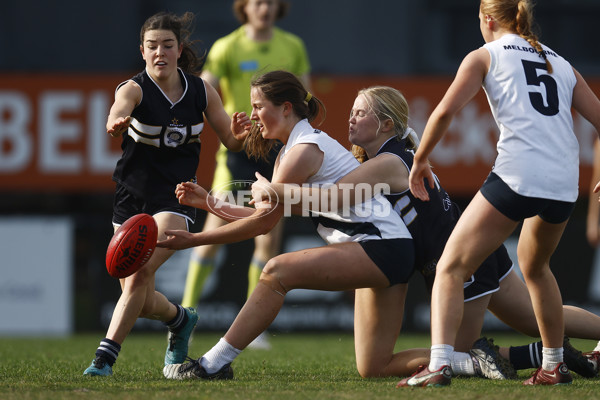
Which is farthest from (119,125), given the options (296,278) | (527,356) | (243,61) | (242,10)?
(242,10)

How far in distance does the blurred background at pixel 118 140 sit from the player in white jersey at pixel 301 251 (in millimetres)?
4788

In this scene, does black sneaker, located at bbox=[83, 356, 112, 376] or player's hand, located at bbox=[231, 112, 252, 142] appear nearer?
black sneaker, located at bbox=[83, 356, 112, 376]

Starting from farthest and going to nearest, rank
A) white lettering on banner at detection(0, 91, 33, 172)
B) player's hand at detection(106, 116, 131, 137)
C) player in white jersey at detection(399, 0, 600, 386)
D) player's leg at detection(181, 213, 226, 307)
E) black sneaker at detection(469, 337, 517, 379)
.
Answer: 1. white lettering on banner at detection(0, 91, 33, 172)
2. player's leg at detection(181, 213, 226, 307)
3. black sneaker at detection(469, 337, 517, 379)
4. player's hand at detection(106, 116, 131, 137)
5. player in white jersey at detection(399, 0, 600, 386)

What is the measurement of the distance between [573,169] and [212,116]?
6.69 feet

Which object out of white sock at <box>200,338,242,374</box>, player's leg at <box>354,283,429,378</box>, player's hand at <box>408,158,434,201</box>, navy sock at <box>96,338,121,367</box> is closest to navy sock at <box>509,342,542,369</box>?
player's leg at <box>354,283,429,378</box>

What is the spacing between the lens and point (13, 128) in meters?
9.82

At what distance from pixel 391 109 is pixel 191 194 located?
3.73ft

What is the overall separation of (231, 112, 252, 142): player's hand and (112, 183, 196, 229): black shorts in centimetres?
46

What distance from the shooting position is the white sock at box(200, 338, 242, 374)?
459cm

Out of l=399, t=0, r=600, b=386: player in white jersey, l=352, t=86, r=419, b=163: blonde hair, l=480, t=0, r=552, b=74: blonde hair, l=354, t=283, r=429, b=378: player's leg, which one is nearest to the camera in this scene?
l=399, t=0, r=600, b=386: player in white jersey

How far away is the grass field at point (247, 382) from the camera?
4094 millimetres

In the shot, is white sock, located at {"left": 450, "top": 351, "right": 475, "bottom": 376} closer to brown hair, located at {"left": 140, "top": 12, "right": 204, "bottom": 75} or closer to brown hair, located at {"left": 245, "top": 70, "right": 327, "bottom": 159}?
brown hair, located at {"left": 245, "top": 70, "right": 327, "bottom": 159}

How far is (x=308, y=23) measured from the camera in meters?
10.5

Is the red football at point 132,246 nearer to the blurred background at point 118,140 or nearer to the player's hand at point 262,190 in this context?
the player's hand at point 262,190
